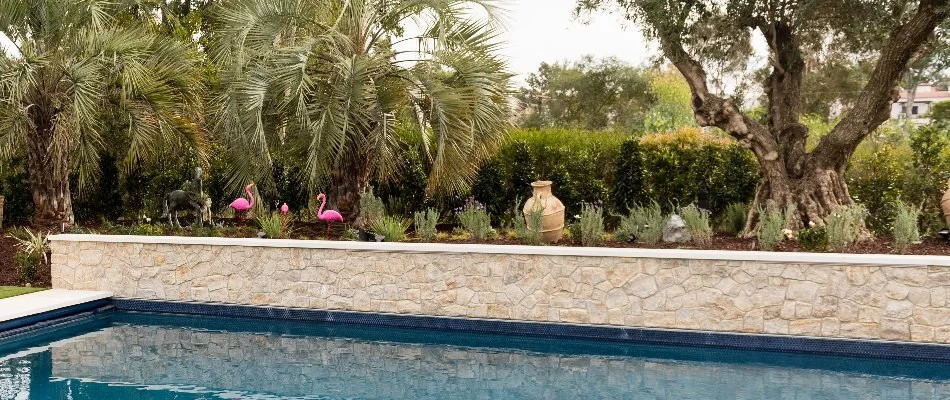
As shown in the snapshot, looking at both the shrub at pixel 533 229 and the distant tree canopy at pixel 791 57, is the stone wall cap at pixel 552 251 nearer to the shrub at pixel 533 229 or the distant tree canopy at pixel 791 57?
the shrub at pixel 533 229

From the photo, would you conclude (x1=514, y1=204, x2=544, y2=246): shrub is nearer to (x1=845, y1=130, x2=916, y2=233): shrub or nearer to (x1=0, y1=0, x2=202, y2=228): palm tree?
(x1=845, y1=130, x2=916, y2=233): shrub

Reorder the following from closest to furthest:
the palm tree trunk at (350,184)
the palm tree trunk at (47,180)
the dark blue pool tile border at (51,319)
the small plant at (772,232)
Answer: the dark blue pool tile border at (51,319) → the small plant at (772,232) → the palm tree trunk at (350,184) → the palm tree trunk at (47,180)

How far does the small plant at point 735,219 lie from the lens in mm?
12000

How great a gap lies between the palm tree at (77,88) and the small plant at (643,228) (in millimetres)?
6199

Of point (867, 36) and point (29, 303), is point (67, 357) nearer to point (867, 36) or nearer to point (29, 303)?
point (29, 303)

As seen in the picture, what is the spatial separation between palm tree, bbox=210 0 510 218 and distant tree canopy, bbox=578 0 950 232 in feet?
5.72

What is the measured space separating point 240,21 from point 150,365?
16.3 ft

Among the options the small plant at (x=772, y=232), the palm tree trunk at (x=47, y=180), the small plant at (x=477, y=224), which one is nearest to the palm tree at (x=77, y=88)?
the palm tree trunk at (x=47, y=180)

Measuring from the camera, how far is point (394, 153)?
13.1m

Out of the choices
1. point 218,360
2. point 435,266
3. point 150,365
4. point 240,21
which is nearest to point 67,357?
point 150,365

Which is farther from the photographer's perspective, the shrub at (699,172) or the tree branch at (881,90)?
the shrub at (699,172)

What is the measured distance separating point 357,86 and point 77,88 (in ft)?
11.8

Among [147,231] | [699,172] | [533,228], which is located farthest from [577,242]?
[147,231]

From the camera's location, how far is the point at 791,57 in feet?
37.7
